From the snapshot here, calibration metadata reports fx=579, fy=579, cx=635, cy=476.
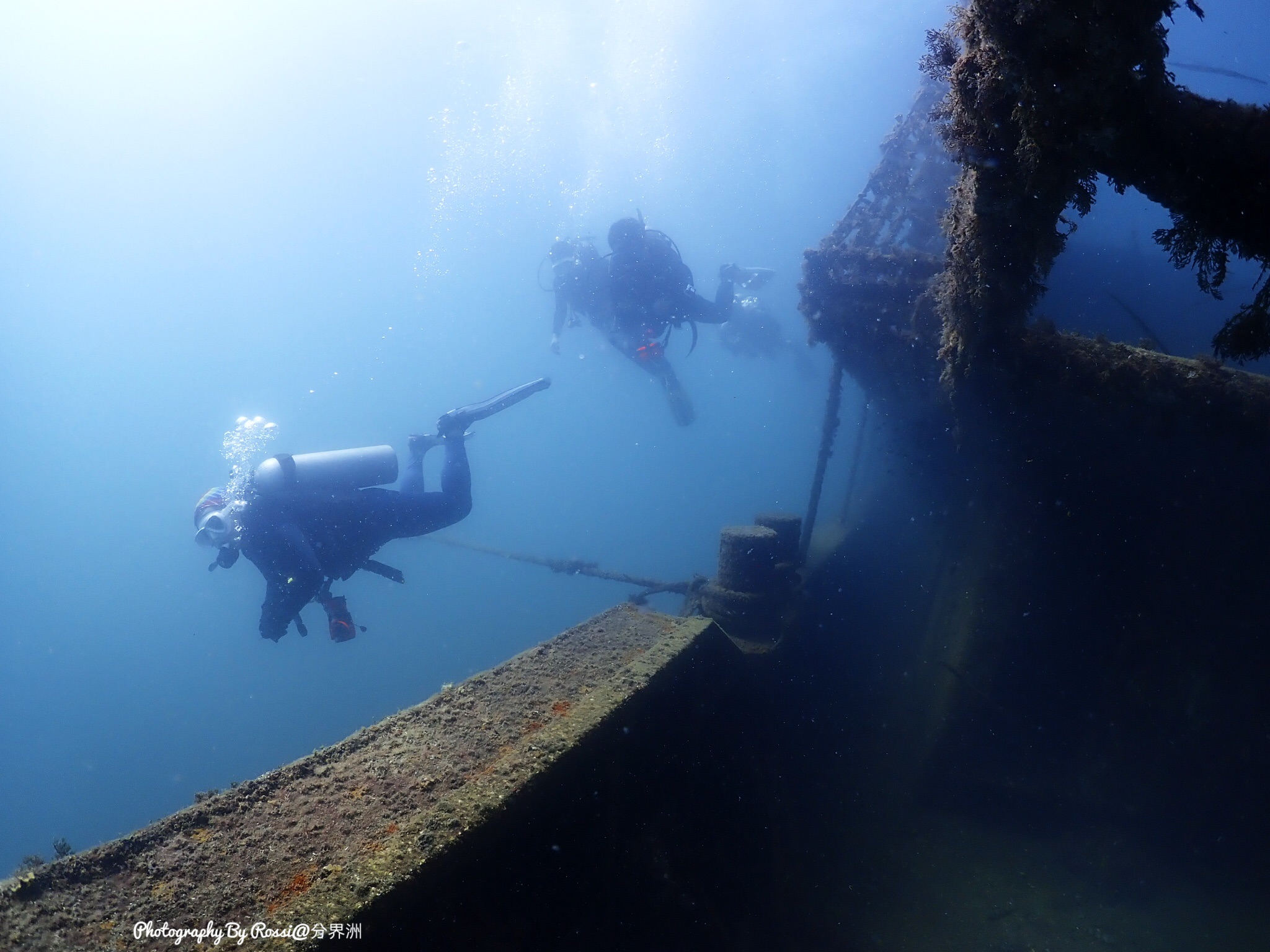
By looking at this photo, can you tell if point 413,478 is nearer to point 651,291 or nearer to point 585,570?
point 585,570

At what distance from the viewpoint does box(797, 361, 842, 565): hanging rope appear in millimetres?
7473

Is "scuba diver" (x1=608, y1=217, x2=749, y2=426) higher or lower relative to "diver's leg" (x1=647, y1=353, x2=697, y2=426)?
higher

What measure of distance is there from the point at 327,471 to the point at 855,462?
7.20m

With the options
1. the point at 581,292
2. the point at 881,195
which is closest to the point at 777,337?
the point at 581,292

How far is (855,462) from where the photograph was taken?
28.0ft

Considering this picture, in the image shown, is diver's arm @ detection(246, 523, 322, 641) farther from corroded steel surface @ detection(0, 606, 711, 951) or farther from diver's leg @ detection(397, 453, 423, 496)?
corroded steel surface @ detection(0, 606, 711, 951)

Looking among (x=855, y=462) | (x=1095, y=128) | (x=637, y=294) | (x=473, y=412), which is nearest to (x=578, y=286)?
(x=637, y=294)

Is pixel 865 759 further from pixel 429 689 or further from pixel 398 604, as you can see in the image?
pixel 398 604

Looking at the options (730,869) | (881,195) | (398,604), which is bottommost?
(398,604)

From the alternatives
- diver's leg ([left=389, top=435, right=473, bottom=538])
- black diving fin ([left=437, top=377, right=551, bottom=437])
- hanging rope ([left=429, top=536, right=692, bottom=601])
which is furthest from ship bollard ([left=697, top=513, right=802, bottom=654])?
black diving fin ([left=437, top=377, right=551, bottom=437])

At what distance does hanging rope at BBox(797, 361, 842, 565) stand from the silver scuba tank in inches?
217

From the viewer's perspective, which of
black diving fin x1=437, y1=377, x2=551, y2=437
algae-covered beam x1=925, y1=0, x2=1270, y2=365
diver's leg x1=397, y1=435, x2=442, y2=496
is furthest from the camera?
black diving fin x1=437, y1=377, x2=551, y2=437

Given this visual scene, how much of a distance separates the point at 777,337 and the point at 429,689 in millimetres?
43844

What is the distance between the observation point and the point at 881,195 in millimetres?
8492
